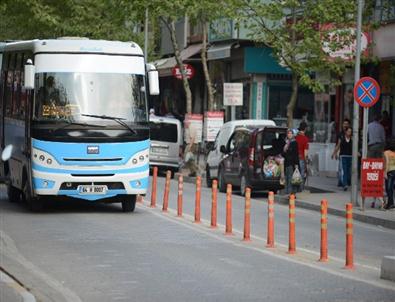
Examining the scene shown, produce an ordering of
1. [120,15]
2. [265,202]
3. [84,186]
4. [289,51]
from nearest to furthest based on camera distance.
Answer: [84,186]
[265,202]
[289,51]
[120,15]

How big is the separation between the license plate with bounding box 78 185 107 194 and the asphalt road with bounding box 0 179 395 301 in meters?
0.52

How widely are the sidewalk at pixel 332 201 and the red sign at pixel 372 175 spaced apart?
0.47 meters

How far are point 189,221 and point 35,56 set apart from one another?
4.40 metres

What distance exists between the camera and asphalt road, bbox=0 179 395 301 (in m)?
12.0

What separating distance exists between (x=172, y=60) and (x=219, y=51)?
26.0ft

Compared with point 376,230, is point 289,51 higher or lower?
higher

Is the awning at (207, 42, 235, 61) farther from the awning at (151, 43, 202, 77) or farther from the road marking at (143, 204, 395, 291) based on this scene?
the road marking at (143, 204, 395, 291)

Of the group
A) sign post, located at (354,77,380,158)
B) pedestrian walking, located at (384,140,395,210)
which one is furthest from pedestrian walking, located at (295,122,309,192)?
pedestrian walking, located at (384,140,395,210)

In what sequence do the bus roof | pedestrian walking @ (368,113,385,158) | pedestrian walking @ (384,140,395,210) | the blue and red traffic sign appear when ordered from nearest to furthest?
the bus roof < pedestrian walking @ (384,140,395,210) < the blue and red traffic sign < pedestrian walking @ (368,113,385,158)

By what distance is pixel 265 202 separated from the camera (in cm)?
2762

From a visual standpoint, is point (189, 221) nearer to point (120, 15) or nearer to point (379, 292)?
point (379, 292)

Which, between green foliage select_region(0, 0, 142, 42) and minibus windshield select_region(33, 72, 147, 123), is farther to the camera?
green foliage select_region(0, 0, 142, 42)

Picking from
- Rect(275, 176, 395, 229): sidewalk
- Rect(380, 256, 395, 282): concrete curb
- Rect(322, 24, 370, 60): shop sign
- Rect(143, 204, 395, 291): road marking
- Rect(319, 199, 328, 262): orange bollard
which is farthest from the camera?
Rect(322, 24, 370, 60): shop sign

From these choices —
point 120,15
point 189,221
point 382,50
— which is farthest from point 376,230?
point 120,15
